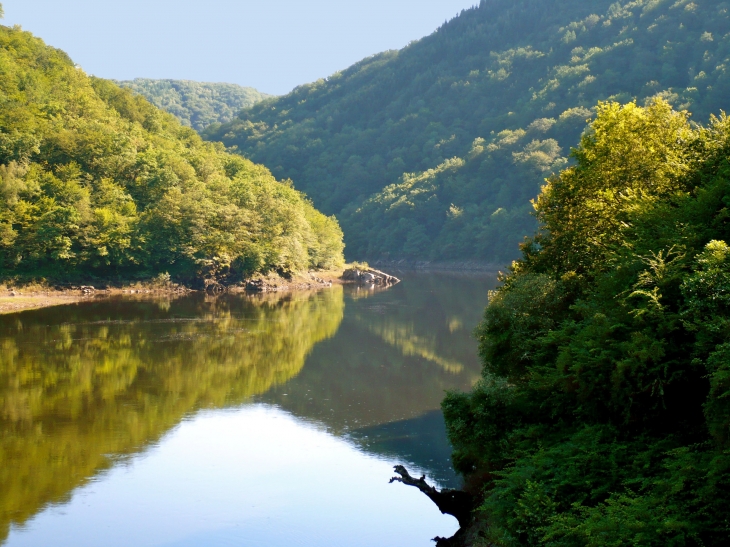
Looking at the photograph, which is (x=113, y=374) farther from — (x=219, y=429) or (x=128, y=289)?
(x=128, y=289)

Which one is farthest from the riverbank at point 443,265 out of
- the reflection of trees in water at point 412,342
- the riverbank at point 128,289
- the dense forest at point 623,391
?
the dense forest at point 623,391

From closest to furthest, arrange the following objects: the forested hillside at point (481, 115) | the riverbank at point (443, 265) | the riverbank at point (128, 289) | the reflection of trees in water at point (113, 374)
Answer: the reflection of trees in water at point (113, 374), the riverbank at point (128, 289), the riverbank at point (443, 265), the forested hillside at point (481, 115)

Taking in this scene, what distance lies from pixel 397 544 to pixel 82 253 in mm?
58784

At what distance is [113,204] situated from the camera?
7681cm

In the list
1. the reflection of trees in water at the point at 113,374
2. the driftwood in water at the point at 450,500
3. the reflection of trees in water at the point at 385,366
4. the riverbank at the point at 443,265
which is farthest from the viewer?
the riverbank at the point at 443,265

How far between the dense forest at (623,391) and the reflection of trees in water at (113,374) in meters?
12.2

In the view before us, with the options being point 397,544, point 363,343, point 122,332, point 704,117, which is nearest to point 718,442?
point 397,544

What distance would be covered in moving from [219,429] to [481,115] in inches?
5826

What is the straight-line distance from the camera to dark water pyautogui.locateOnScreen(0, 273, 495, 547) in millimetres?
19250

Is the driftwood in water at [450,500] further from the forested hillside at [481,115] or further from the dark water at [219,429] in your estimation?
the forested hillside at [481,115]

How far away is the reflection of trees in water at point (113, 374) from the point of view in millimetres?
23234

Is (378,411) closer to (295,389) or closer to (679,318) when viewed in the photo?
(295,389)

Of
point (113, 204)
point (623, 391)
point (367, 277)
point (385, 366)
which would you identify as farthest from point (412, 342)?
point (367, 277)

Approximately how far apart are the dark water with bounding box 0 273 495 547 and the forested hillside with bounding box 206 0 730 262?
81.2m
